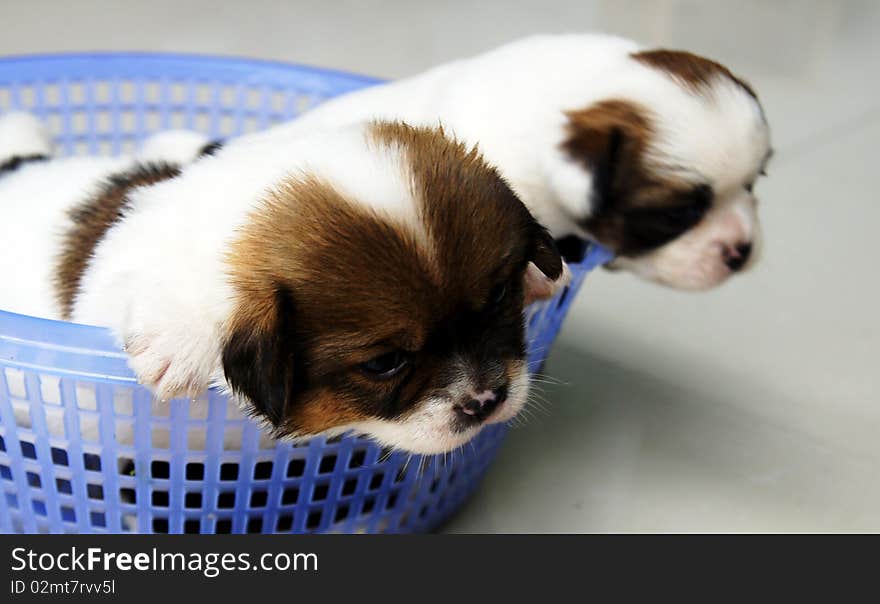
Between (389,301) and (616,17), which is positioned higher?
(389,301)

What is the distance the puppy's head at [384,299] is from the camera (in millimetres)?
1165

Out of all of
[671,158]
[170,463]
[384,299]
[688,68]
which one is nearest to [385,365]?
[384,299]

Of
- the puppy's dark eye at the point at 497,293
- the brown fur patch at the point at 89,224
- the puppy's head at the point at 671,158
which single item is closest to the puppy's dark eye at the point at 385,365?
the puppy's dark eye at the point at 497,293

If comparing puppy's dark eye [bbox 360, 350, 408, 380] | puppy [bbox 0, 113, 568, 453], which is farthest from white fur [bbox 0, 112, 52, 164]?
puppy's dark eye [bbox 360, 350, 408, 380]

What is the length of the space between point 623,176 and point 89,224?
2.75 feet

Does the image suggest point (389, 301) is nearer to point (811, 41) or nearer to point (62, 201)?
point (62, 201)

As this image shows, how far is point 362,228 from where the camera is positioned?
116 cm

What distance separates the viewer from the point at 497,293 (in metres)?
1.28

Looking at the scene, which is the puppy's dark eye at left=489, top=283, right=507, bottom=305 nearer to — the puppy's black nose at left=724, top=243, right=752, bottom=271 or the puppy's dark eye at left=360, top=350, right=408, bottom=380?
the puppy's dark eye at left=360, top=350, right=408, bottom=380

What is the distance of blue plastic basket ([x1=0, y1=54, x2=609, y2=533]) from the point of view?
1243 mm

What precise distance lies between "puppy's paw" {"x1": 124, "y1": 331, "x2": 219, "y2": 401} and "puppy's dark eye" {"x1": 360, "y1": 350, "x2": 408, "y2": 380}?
7.0 inches

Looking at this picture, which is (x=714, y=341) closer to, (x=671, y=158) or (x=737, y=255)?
(x=737, y=255)
